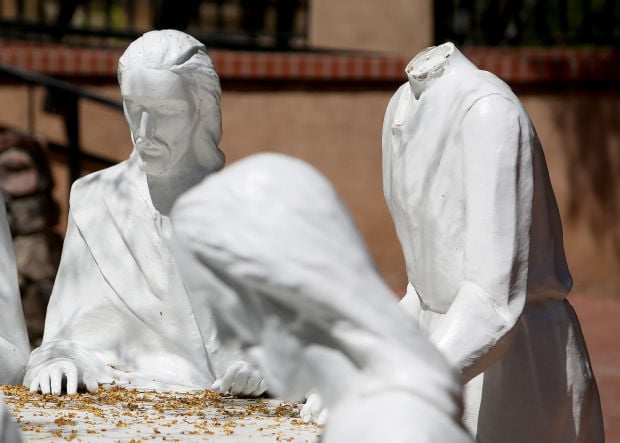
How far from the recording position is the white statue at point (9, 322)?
13.7 feet

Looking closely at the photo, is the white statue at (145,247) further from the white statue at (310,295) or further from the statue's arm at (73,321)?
the white statue at (310,295)

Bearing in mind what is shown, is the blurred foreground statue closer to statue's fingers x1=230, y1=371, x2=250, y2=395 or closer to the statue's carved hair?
the statue's carved hair

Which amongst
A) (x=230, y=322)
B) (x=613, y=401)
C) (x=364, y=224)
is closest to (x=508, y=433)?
(x=230, y=322)

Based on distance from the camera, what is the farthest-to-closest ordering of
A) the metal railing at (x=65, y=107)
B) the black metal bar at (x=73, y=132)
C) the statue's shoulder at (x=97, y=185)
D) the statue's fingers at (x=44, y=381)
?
the black metal bar at (x=73, y=132) < the metal railing at (x=65, y=107) < the statue's shoulder at (x=97, y=185) < the statue's fingers at (x=44, y=381)

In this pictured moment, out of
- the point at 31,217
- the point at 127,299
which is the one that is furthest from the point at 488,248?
the point at 31,217

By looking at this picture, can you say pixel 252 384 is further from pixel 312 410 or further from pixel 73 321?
pixel 73 321

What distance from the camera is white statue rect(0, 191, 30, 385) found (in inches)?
165

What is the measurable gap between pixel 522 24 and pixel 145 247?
8.31 metres

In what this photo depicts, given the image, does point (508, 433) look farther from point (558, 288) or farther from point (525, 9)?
point (525, 9)

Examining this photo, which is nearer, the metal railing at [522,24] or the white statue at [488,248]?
the white statue at [488,248]

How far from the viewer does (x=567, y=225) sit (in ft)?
35.0

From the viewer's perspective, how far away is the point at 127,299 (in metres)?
4.38

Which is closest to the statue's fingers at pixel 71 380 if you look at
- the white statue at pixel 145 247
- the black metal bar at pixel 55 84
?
the white statue at pixel 145 247

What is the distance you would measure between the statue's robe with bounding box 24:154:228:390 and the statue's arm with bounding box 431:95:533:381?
3.63 feet
